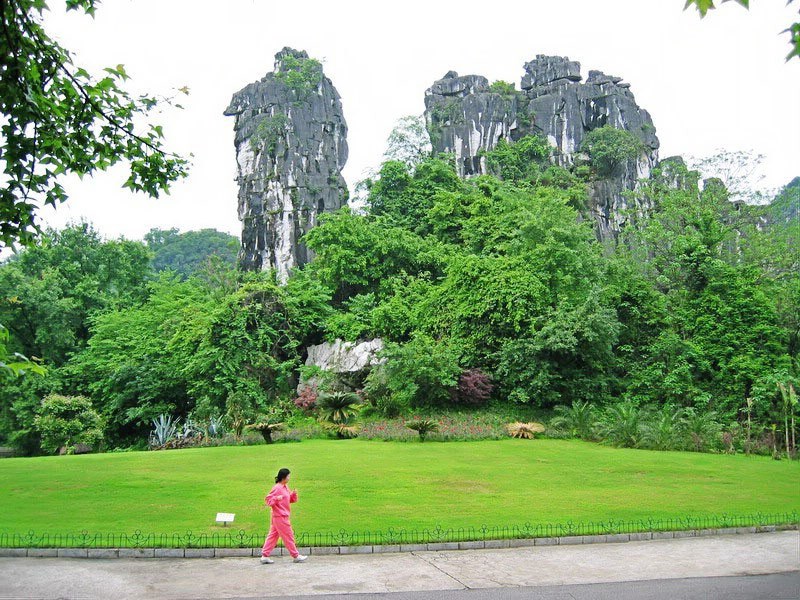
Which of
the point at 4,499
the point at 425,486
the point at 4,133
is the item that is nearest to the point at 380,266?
the point at 425,486

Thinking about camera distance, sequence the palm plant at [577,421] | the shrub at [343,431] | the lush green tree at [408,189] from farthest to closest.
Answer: the lush green tree at [408,189]
the palm plant at [577,421]
the shrub at [343,431]

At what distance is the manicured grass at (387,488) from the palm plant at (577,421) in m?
2.94

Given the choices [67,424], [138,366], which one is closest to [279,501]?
[67,424]

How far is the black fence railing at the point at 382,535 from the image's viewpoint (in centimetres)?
882

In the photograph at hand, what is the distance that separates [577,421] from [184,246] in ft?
182

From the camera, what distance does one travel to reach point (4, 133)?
608 centimetres

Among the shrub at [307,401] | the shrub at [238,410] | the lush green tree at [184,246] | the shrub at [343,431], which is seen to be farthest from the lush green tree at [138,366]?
the lush green tree at [184,246]

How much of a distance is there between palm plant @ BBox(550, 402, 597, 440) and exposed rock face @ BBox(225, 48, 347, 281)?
23331mm

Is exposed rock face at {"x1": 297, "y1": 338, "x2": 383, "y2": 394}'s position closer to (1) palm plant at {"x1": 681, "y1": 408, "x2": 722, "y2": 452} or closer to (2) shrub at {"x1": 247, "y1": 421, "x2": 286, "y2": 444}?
(2) shrub at {"x1": 247, "y1": 421, "x2": 286, "y2": 444}

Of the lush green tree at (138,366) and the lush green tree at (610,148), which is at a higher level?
the lush green tree at (610,148)

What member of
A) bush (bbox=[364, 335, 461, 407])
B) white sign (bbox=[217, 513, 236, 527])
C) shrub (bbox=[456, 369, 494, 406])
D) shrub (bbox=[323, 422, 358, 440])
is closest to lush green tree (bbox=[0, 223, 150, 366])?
bush (bbox=[364, 335, 461, 407])

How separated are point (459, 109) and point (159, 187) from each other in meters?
42.9

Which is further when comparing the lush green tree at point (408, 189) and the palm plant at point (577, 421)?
the lush green tree at point (408, 189)

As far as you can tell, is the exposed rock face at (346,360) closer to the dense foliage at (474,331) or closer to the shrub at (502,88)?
the dense foliage at (474,331)
